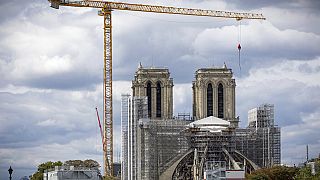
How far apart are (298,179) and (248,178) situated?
25.3 meters

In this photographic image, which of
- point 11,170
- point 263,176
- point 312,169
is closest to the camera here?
point 11,170

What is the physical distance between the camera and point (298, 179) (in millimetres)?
174000

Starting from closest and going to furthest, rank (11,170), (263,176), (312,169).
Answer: (11,170)
(312,169)
(263,176)

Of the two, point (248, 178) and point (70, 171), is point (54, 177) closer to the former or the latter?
point (70, 171)

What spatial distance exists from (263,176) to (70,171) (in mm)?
37954

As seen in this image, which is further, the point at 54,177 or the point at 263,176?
the point at 263,176

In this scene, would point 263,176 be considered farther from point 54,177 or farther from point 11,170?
point 11,170

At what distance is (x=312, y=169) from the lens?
570 feet

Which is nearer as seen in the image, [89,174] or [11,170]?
[11,170]

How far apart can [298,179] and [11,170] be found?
68290mm

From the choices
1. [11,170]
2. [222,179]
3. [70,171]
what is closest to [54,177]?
[70,171]

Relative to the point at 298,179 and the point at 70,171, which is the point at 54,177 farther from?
the point at 298,179

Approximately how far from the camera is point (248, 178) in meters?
198

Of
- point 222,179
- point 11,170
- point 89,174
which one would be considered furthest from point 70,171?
point 11,170
